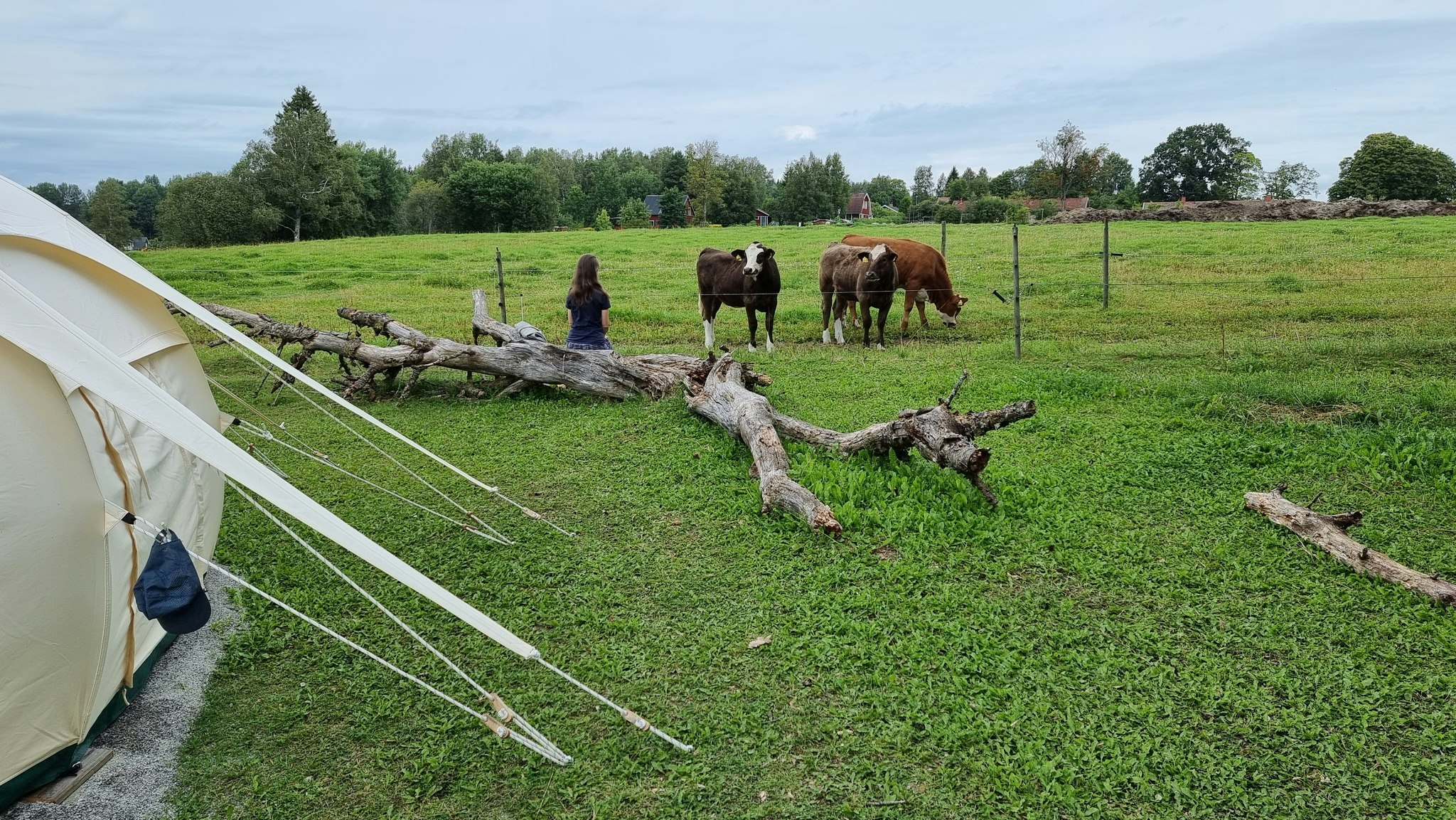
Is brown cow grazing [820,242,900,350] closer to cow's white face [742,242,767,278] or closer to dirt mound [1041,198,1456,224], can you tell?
cow's white face [742,242,767,278]

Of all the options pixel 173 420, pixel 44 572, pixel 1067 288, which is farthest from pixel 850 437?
pixel 1067 288

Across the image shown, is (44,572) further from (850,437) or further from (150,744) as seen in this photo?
(850,437)

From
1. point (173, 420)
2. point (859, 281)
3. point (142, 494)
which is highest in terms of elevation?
point (859, 281)

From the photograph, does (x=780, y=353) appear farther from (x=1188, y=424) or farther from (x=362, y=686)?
(x=362, y=686)

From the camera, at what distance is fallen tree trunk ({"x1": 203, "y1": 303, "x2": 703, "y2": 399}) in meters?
10.1

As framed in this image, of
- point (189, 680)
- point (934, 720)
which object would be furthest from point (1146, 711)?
point (189, 680)

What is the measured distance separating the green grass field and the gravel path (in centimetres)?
11

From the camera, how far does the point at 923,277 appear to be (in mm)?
15133

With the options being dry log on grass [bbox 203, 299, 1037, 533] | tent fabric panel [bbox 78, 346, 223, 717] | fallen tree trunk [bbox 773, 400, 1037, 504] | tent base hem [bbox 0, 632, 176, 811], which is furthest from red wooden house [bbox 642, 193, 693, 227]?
tent base hem [bbox 0, 632, 176, 811]

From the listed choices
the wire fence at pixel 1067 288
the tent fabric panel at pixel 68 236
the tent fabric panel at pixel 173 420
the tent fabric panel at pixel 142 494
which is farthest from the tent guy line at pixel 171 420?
the wire fence at pixel 1067 288

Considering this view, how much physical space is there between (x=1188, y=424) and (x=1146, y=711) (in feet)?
15.8

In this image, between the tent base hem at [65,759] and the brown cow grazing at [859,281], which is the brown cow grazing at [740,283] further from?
the tent base hem at [65,759]

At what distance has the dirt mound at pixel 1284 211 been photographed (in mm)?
32406

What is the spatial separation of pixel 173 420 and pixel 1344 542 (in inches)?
252
